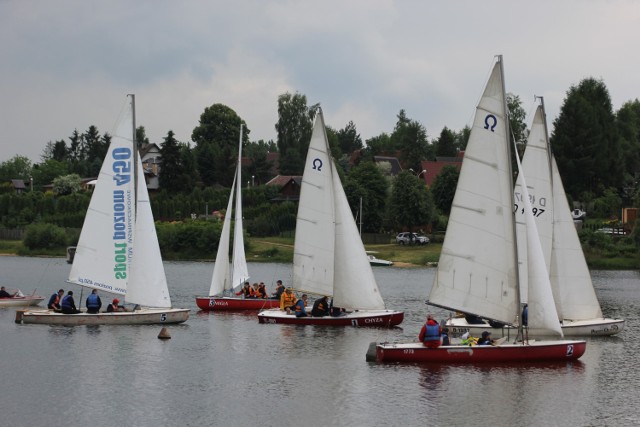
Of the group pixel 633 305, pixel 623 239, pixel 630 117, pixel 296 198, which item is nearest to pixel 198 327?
pixel 633 305

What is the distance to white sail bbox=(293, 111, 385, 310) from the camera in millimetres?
54281

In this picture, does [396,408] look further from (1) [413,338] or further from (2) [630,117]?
(2) [630,117]

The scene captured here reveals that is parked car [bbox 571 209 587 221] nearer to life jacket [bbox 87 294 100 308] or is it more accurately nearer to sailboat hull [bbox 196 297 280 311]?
sailboat hull [bbox 196 297 280 311]

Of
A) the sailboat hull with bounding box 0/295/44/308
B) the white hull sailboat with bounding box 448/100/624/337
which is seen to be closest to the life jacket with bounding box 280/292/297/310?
the white hull sailboat with bounding box 448/100/624/337

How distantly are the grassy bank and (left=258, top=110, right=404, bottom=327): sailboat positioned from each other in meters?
62.5

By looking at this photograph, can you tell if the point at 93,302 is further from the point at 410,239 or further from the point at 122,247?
the point at 410,239

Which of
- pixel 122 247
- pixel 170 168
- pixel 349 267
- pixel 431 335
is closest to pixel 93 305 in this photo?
pixel 122 247

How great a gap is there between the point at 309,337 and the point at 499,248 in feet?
44.9

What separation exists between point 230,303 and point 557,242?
22897 mm

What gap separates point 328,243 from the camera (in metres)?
56.4

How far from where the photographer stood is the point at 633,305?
75938 millimetres

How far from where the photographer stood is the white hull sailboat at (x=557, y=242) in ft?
171

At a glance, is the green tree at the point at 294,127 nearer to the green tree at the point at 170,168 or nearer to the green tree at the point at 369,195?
the green tree at the point at 170,168

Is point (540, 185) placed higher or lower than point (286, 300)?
higher
